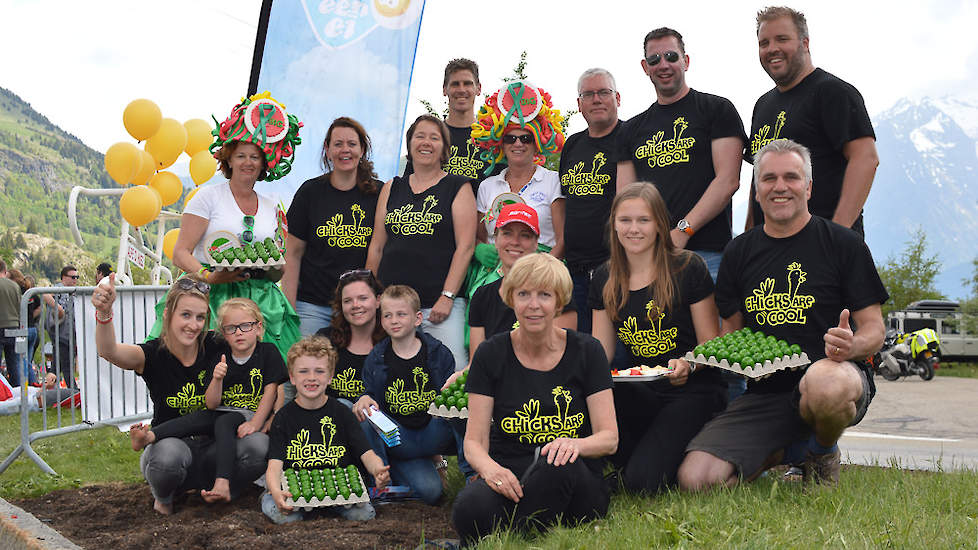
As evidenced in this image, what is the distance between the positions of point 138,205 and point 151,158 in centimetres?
101

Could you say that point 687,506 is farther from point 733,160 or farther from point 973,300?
point 973,300

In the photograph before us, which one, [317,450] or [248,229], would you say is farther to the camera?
[248,229]

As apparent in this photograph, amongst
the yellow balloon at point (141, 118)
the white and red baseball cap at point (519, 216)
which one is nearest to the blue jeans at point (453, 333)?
the white and red baseball cap at point (519, 216)

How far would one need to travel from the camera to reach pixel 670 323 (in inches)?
169

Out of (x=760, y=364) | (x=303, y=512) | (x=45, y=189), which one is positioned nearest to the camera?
(x=760, y=364)

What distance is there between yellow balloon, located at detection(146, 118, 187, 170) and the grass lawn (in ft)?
36.9

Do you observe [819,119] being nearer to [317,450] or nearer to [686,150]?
[686,150]

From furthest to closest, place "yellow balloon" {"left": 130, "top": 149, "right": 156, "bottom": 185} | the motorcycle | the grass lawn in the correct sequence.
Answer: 1. the motorcycle
2. "yellow balloon" {"left": 130, "top": 149, "right": 156, "bottom": 185}
3. the grass lawn

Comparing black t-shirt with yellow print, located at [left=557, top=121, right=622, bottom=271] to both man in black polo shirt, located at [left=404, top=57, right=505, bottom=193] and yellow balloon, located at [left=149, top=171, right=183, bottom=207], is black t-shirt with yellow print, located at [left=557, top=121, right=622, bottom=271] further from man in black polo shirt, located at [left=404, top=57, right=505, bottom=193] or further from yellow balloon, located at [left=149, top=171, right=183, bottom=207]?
yellow balloon, located at [left=149, top=171, right=183, bottom=207]

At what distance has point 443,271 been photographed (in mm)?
5293

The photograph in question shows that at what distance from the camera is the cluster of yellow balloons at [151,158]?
40.9 feet

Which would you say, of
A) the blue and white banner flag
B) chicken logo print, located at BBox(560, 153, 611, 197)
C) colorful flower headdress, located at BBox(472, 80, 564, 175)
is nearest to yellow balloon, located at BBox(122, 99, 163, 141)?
the blue and white banner flag

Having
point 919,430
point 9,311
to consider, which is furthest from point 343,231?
point 9,311

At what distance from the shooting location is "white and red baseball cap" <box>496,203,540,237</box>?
15.3 feet
